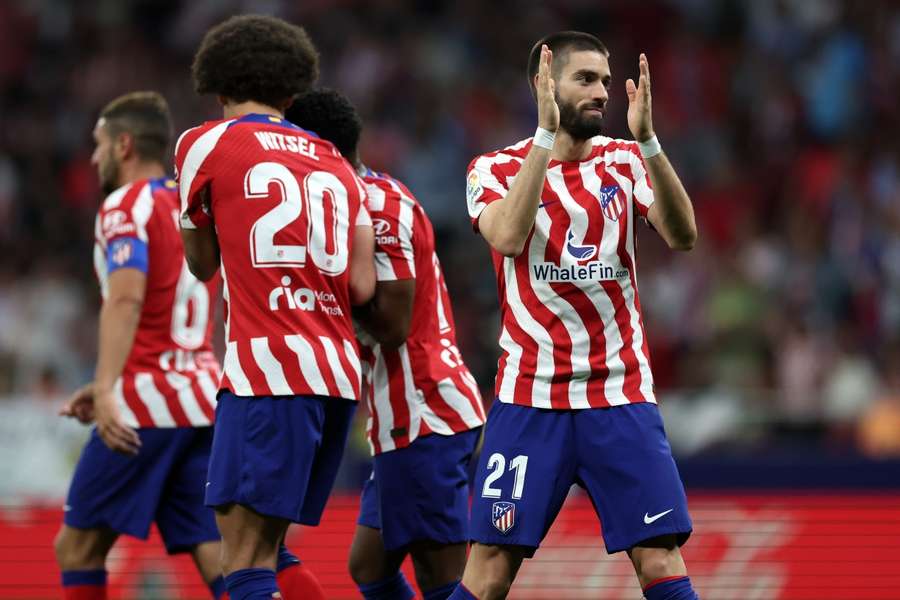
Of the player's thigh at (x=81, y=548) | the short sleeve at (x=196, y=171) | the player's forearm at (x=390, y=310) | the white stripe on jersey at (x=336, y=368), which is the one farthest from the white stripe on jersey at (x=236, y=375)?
the player's thigh at (x=81, y=548)

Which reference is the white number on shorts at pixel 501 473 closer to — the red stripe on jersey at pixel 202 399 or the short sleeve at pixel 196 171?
the short sleeve at pixel 196 171

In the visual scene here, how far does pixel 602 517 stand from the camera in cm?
510

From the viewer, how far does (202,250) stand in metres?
5.21

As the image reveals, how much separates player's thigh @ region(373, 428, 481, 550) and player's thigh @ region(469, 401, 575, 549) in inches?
23.2

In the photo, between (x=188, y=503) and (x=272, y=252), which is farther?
(x=188, y=503)

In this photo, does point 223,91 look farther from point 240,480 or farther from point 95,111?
point 95,111

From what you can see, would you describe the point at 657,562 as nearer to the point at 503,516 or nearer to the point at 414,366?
the point at 503,516

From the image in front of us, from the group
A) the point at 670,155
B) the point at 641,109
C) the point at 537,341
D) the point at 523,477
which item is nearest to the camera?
the point at 641,109

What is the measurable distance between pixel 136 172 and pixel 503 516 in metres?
2.58

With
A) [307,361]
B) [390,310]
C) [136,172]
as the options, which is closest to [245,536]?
[307,361]

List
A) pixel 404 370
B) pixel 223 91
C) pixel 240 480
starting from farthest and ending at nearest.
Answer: pixel 404 370, pixel 223 91, pixel 240 480

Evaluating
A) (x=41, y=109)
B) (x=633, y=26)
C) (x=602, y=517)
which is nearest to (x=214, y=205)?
(x=602, y=517)

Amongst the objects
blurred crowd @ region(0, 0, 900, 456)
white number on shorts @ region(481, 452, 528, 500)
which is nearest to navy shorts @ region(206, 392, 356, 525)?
white number on shorts @ region(481, 452, 528, 500)

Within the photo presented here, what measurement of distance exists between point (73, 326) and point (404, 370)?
8.89 m
